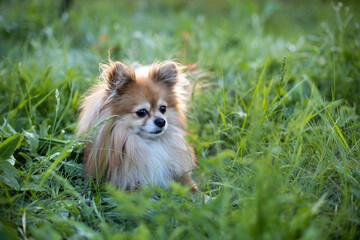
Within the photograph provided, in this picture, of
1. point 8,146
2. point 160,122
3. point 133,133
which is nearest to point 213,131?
point 160,122

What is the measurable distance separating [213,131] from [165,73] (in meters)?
0.83

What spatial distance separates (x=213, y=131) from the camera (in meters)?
2.92

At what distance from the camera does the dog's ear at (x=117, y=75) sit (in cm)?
221

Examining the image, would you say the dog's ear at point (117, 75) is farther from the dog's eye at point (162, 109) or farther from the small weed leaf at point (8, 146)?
the small weed leaf at point (8, 146)

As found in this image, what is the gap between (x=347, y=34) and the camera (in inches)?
145

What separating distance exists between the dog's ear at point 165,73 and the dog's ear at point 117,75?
0.28 meters

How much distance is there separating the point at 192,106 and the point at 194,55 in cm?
127

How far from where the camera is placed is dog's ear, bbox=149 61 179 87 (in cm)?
248

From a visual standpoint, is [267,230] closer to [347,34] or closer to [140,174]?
[140,174]

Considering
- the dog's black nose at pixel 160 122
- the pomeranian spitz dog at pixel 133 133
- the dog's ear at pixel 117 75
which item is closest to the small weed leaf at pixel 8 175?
the pomeranian spitz dog at pixel 133 133

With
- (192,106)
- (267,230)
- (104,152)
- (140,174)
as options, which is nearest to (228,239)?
(267,230)

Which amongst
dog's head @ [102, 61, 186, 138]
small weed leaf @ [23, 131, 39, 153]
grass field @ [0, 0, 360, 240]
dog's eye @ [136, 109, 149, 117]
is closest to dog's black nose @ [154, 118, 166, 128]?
dog's head @ [102, 61, 186, 138]

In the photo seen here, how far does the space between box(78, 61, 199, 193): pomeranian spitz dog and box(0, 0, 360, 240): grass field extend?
16 centimetres

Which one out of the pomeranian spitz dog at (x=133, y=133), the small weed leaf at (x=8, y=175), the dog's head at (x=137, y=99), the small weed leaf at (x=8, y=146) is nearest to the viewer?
the small weed leaf at (x=8, y=175)
